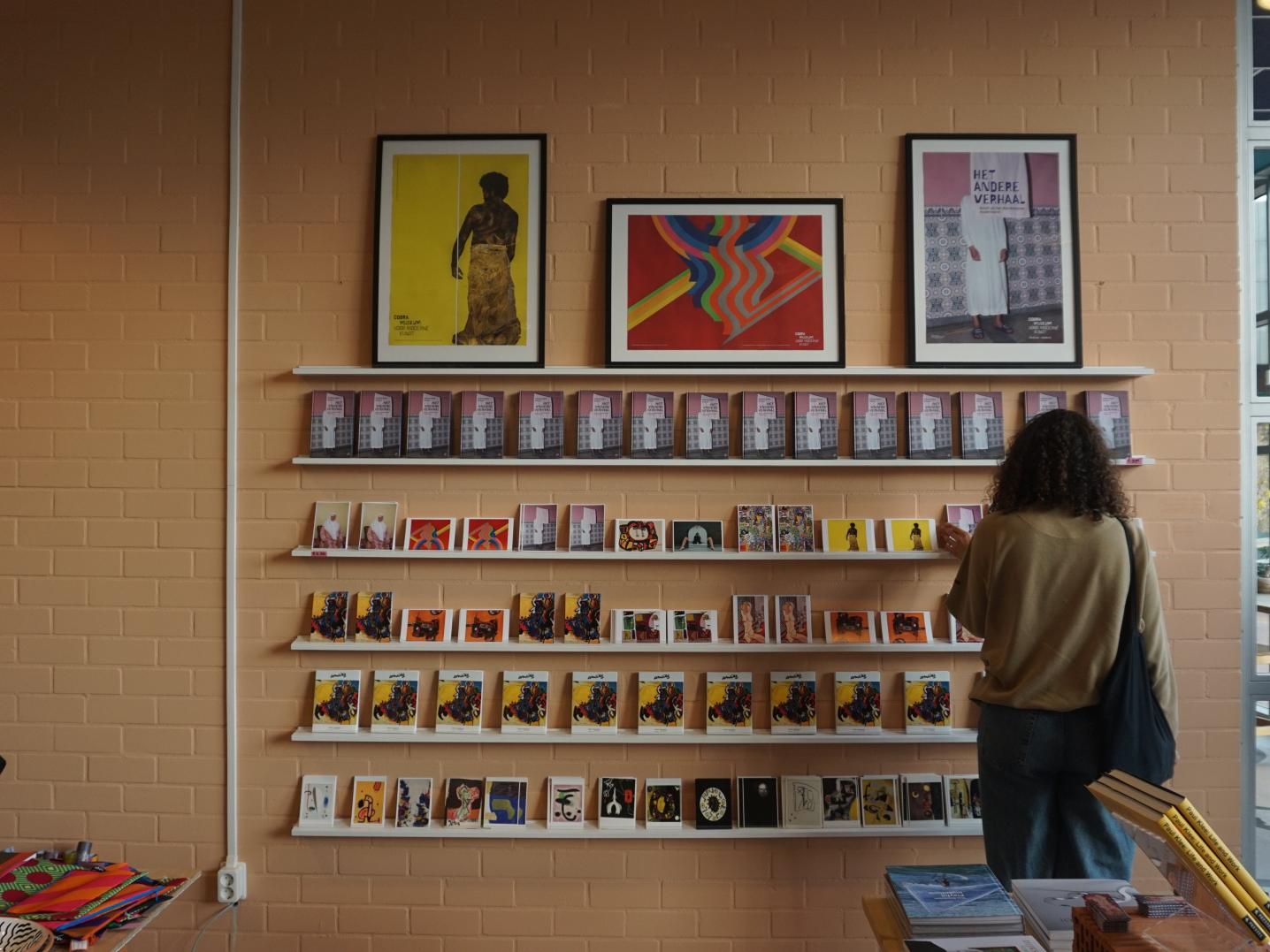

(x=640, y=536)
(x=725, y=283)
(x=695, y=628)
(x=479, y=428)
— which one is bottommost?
(x=695, y=628)

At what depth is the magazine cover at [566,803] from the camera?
3.08m

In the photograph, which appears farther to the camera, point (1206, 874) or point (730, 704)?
point (730, 704)

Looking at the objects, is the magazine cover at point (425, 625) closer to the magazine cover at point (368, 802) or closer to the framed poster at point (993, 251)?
the magazine cover at point (368, 802)

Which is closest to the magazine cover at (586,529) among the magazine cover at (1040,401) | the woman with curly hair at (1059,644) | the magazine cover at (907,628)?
the magazine cover at (907,628)

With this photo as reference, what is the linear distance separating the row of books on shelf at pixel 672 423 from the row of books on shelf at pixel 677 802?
3.63ft

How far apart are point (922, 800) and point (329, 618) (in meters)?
2.10

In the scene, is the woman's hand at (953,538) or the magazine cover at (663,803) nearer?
the woman's hand at (953,538)

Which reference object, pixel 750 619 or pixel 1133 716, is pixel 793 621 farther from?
pixel 1133 716

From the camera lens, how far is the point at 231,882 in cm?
309

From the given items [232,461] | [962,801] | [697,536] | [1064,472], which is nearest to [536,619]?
[697,536]

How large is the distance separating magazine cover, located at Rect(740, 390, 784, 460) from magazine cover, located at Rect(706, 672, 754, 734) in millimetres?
762

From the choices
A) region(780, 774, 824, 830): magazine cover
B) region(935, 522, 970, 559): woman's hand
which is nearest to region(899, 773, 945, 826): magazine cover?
region(780, 774, 824, 830): magazine cover

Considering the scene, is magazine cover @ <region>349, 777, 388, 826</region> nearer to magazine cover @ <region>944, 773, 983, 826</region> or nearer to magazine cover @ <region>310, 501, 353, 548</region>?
magazine cover @ <region>310, 501, 353, 548</region>

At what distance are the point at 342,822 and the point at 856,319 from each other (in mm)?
2466
